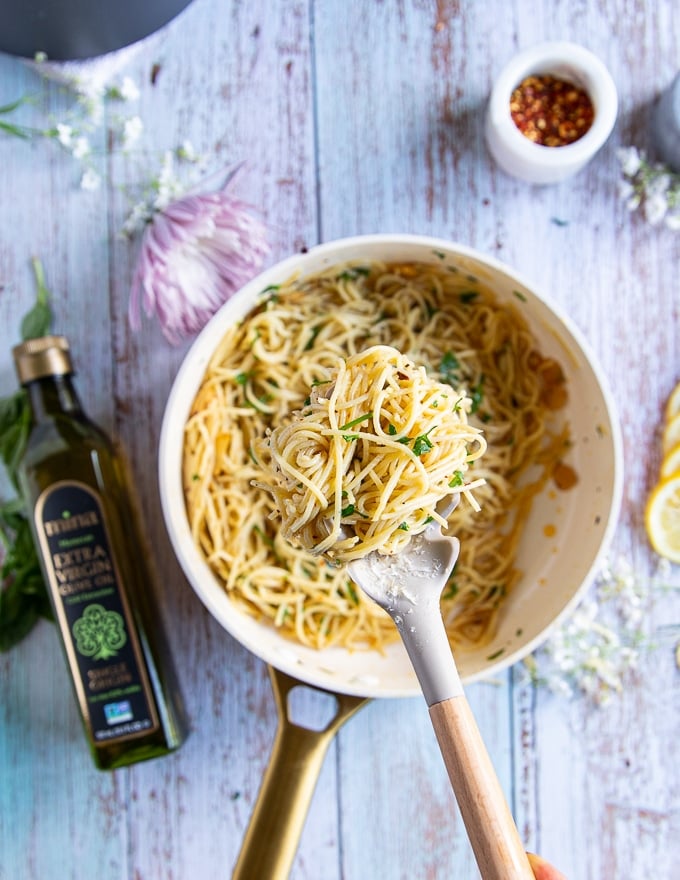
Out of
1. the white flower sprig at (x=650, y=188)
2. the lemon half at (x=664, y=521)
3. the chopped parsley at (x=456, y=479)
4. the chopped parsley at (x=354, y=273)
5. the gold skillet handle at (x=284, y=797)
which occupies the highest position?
the white flower sprig at (x=650, y=188)

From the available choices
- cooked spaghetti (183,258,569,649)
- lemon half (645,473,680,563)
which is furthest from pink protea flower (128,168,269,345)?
lemon half (645,473,680,563)

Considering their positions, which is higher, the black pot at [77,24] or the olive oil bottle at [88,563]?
the black pot at [77,24]

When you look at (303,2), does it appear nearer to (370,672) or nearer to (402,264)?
(402,264)

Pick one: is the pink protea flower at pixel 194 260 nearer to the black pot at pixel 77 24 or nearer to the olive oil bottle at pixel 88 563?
the olive oil bottle at pixel 88 563

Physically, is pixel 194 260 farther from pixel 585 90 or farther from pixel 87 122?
pixel 585 90

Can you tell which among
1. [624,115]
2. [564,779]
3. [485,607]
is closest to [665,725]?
[564,779]

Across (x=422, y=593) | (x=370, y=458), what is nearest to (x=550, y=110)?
(x=370, y=458)

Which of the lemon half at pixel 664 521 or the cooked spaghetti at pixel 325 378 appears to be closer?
the cooked spaghetti at pixel 325 378

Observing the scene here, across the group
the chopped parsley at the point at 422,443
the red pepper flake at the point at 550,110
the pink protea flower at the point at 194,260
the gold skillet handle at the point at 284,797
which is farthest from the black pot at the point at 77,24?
the gold skillet handle at the point at 284,797
